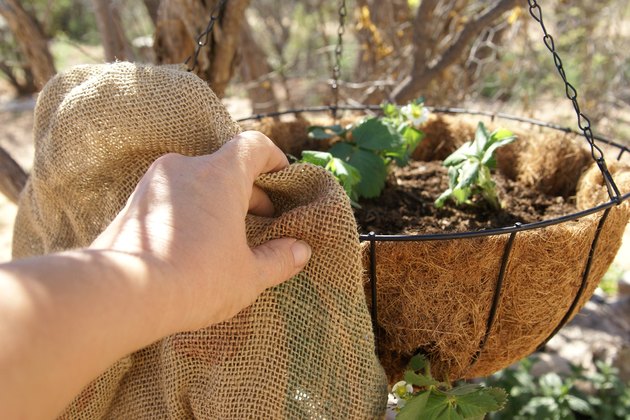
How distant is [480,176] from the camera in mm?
898

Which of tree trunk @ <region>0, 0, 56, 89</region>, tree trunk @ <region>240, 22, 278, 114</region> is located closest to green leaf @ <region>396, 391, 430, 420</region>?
tree trunk @ <region>0, 0, 56, 89</region>

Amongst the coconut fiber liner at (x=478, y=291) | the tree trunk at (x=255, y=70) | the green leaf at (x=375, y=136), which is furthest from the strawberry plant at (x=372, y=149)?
the tree trunk at (x=255, y=70)

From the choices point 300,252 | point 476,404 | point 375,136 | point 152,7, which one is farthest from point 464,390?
point 152,7

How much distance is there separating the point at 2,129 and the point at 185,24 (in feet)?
12.4

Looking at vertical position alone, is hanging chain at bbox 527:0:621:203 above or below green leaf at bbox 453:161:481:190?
above

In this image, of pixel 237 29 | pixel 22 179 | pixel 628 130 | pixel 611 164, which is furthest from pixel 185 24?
pixel 628 130

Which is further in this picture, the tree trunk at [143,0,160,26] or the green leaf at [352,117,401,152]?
the tree trunk at [143,0,160,26]

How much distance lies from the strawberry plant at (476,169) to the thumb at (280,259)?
A: 1.20 feet

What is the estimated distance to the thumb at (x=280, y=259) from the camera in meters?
0.53

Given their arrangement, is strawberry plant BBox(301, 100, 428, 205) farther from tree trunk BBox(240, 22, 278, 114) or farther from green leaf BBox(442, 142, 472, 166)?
tree trunk BBox(240, 22, 278, 114)

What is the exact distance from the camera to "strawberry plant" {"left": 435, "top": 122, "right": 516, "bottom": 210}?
881mm

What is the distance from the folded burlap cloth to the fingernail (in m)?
0.01

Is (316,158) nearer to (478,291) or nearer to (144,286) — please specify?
(478,291)

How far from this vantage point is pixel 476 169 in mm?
875
